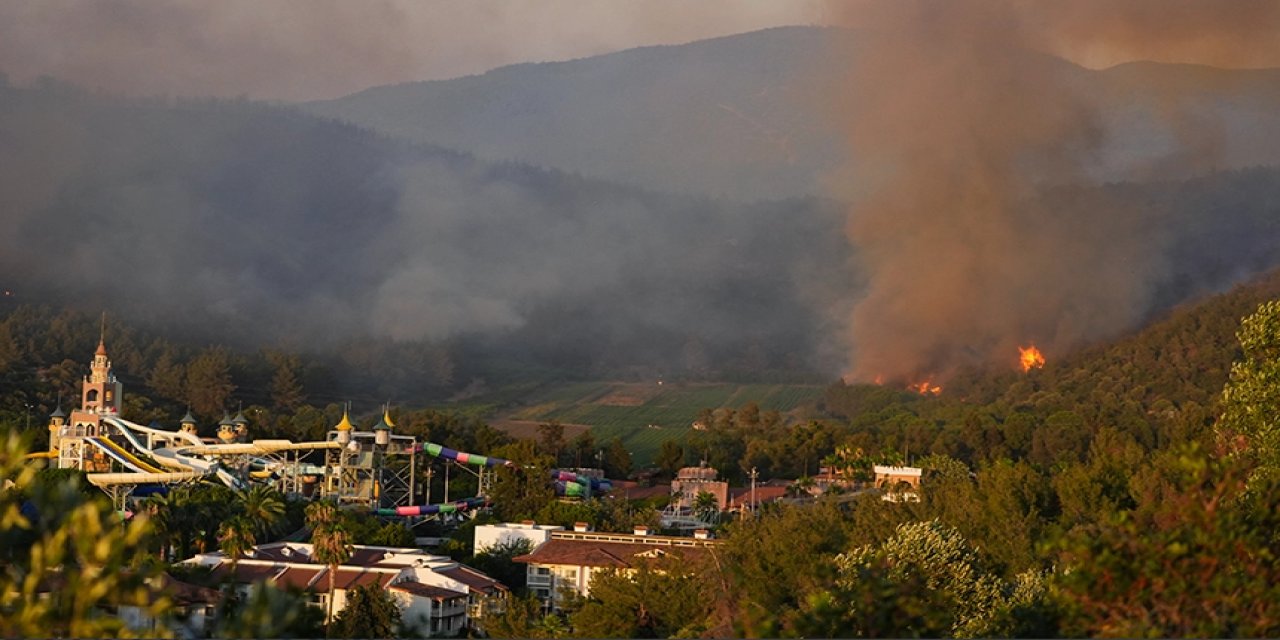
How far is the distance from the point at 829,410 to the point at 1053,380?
61.9ft

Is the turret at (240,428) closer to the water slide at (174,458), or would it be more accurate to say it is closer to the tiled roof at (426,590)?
the water slide at (174,458)

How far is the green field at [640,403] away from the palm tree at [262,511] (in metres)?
67.9

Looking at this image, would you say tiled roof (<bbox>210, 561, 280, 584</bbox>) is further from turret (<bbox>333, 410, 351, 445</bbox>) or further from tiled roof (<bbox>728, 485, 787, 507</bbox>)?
tiled roof (<bbox>728, 485, 787, 507</bbox>)

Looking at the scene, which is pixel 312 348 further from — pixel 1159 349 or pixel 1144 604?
pixel 1144 604

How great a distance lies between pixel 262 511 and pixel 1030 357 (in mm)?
102550

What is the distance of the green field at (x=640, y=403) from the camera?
134875mm

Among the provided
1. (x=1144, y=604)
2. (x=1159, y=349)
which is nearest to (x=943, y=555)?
(x=1144, y=604)

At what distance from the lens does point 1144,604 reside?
16203 millimetres

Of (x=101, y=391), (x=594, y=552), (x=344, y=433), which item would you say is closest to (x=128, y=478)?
(x=344, y=433)

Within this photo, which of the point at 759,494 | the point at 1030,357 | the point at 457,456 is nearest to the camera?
the point at 457,456

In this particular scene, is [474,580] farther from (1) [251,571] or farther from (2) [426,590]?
(1) [251,571]

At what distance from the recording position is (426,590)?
44.1 metres

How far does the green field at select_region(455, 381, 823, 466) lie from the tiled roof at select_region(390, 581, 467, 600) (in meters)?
79.3

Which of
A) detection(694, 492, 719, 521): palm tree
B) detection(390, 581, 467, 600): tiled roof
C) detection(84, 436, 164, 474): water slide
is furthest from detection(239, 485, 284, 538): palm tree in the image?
detection(694, 492, 719, 521): palm tree
